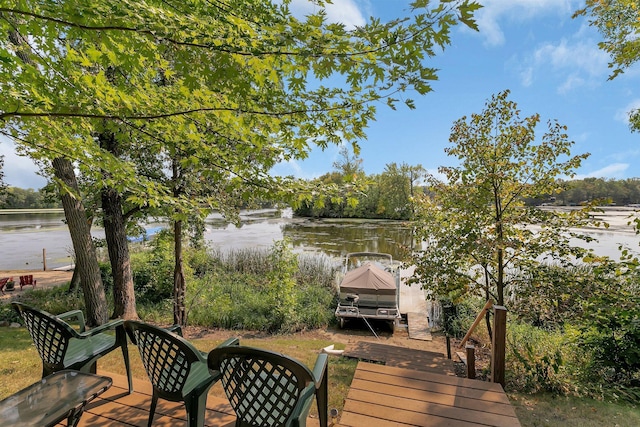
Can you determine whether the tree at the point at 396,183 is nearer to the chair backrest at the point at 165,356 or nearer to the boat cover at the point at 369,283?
the boat cover at the point at 369,283

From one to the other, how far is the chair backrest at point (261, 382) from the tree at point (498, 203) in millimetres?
3565

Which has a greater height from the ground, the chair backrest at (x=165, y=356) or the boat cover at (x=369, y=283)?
the chair backrest at (x=165, y=356)

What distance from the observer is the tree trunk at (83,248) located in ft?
17.3

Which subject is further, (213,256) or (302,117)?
(213,256)

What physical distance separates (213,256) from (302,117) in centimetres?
1259

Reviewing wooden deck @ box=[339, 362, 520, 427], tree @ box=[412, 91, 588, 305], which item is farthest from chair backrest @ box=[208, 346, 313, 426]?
tree @ box=[412, 91, 588, 305]

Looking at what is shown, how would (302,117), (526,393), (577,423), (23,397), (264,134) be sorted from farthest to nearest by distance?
(526,393), (577,423), (264,134), (302,117), (23,397)

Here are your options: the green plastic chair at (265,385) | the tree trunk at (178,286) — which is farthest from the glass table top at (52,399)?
the tree trunk at (178,286)

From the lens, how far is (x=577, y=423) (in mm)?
2873

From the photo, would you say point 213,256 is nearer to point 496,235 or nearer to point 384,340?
point 384,340

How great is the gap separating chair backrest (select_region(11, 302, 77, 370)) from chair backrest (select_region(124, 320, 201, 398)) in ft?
1.41

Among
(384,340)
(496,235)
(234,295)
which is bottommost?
(384,340)

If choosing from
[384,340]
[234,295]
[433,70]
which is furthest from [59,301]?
[433,70]

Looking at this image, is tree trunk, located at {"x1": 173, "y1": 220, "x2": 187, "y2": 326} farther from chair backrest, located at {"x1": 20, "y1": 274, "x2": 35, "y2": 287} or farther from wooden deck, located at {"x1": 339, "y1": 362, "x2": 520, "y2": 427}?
chair backrest, located at {"x1": 20, "y1": 274, "x2": 35, "y2": 287}
